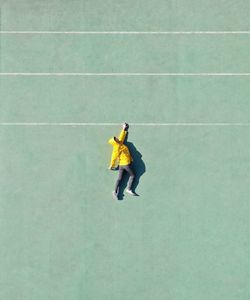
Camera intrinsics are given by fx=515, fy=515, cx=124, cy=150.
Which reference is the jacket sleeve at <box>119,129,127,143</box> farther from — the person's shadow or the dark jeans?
the dark jeans

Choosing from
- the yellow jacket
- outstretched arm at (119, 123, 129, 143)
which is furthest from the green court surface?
the yellow jacket

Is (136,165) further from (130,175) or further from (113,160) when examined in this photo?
(113,160)

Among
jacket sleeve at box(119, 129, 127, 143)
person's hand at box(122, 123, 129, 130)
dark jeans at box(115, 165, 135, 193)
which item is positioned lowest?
dark jeans at box(115, 165, 135, 193)

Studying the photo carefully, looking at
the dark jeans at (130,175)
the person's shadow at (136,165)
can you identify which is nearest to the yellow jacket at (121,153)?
the dark jeans at (130,175)

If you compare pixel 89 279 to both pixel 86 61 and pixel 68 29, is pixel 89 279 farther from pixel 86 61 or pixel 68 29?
pixel 68 29

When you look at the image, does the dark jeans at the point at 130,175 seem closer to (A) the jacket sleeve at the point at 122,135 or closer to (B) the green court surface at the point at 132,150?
(B) the green court surface at the point at 132,150

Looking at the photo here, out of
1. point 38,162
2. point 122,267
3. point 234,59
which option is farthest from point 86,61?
point 122,267

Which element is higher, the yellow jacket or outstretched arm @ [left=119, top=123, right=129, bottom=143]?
outstretched arm @ [left=119, top=123, right=129, bottom=143]

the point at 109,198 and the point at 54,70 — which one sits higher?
the point at 54,70
